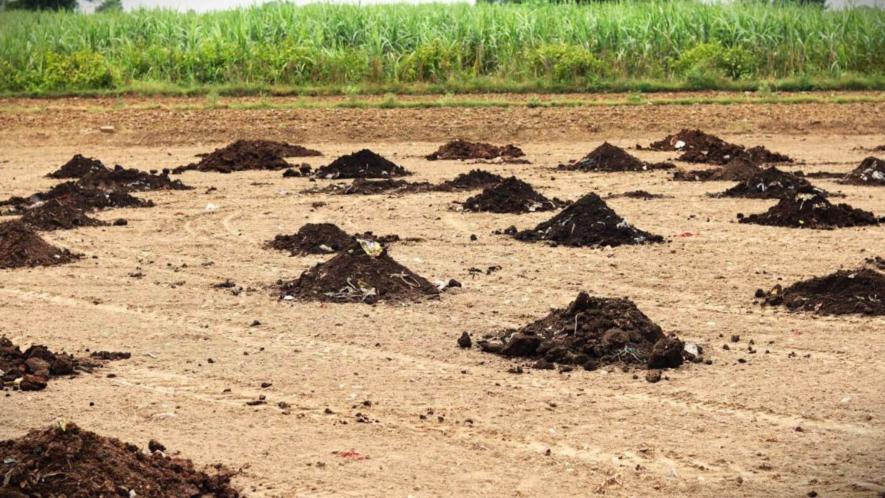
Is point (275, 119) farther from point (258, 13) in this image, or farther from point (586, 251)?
point (586, 251)

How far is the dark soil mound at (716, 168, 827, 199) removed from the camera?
1969 centimetres

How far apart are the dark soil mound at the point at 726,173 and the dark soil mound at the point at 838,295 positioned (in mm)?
9086

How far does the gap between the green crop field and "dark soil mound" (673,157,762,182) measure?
11464 mm

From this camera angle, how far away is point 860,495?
7578mm

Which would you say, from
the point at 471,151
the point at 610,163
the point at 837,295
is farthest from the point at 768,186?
the point at 837,295

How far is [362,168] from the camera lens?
22.7 m

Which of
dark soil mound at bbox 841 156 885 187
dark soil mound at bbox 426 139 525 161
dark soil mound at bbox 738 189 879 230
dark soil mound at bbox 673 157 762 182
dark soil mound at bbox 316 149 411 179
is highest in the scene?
dark soil mound at bbox 738 189 879 230

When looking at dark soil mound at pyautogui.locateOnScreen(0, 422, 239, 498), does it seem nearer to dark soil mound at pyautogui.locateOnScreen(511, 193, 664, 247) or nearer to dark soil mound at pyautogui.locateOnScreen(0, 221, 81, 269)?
dark soil mound at pyautogui.locateOnScreen(0, 221, 81, 269)

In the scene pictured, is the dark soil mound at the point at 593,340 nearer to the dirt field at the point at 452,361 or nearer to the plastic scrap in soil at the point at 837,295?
the dirt field at the point at 452,361

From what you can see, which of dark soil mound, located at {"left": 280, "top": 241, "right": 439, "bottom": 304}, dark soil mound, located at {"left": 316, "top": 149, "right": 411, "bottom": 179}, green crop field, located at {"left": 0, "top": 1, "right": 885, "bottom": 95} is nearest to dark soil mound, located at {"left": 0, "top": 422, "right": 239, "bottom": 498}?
dark soil mound, located at {"left": 280, "top": 241, "right": 439, "bottom": 304}

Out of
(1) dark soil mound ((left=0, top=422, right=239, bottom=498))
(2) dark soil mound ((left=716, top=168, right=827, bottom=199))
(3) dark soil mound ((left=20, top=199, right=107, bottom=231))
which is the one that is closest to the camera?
(1) dark soil mound ((left=0, top=422, right=239, bottom=498))

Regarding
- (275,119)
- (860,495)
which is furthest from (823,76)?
(860,495)

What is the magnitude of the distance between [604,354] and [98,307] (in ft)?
14.6

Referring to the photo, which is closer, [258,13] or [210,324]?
[210,324]
